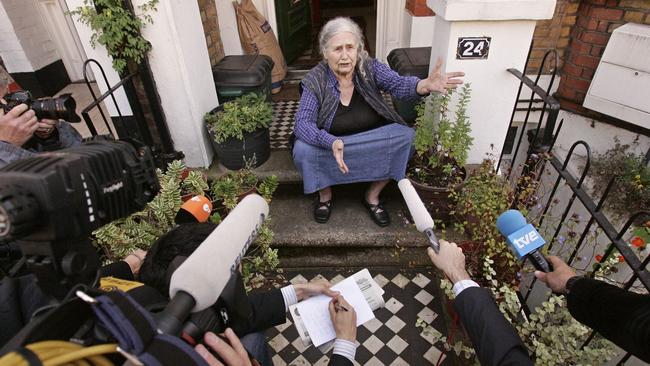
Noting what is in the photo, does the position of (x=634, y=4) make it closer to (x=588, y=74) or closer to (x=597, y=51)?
(x=597, y=51)

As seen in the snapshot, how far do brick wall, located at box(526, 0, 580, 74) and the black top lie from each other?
2.09m

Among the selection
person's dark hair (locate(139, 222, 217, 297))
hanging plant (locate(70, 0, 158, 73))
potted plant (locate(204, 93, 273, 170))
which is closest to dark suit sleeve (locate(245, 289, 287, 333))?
person's dark hair (locate(139, 222, 217, 297))

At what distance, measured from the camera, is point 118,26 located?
251 centimetres

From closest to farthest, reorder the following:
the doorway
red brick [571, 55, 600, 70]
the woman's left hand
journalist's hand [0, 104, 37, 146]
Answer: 1. journalist's hand [0, 104, 37, 146]
2. the woman's left hand
3. red brick [571, 55, 600, 70]
4. the doorway

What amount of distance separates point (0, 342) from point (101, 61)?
233 centimetres

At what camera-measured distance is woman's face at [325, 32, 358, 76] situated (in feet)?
8.04

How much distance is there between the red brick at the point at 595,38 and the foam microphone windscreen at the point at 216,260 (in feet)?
11.7

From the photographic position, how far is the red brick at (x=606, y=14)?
3.03 metres

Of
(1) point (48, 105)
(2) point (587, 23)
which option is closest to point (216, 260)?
(1) point (48, 105)

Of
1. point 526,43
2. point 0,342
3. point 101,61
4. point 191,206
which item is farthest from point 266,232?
point 526,43

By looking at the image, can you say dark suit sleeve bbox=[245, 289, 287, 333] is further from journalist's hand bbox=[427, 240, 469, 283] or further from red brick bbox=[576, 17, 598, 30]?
red brick bbox=[576, 17, 598, 30]

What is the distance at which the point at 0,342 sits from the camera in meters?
0.98

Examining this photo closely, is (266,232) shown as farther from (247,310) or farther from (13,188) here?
(13,188)

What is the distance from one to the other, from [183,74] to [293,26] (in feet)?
8.54
